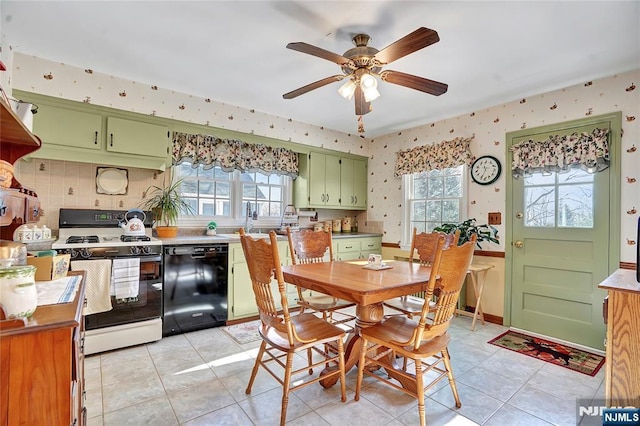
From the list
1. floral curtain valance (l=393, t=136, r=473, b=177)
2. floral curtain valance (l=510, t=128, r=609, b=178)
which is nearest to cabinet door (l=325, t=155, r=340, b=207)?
floral curtain valance (l=393, t=136, r=473, b=177)

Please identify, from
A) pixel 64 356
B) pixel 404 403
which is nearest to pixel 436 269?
pixel 404 403

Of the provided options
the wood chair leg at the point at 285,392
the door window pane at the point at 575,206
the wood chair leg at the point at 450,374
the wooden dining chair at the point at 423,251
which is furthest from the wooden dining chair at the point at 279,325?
the door window pane at the point at 575,206

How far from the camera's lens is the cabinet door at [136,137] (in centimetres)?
293

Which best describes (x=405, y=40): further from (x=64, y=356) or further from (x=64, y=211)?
(x=64, y=211)

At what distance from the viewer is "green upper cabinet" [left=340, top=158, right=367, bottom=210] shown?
479 cm

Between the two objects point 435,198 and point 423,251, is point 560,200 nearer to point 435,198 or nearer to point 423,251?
point 435,198

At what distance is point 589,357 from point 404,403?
1.93 meters

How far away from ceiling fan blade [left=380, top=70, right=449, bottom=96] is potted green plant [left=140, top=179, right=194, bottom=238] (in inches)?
99.6

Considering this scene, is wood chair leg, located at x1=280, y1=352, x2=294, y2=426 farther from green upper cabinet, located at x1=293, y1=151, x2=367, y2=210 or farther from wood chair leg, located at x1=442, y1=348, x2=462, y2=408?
green upper cabinet, located at x1=293, y1=151, x2=367, y2=210

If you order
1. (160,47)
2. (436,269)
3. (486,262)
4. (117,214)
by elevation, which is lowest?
(486,262)

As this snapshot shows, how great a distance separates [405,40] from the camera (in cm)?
173

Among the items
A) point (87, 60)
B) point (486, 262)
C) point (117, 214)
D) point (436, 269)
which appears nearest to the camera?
point (436, 269)

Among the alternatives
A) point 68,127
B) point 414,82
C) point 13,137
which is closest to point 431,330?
point 414,82

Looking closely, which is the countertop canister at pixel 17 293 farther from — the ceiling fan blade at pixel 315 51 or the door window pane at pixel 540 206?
the door window pane at pixel 540 206
